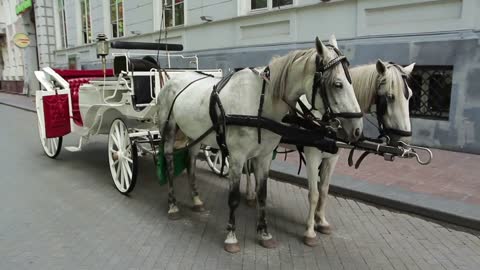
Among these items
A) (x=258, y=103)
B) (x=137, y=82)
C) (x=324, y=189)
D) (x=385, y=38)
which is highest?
(x=385, y=38)

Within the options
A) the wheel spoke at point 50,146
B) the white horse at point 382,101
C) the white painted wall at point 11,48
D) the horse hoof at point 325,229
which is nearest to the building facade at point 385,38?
the white horse at point 382,101

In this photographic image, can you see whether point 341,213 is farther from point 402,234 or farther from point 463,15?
point 463,15

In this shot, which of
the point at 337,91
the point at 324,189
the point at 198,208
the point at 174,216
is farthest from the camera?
the point at 198,208

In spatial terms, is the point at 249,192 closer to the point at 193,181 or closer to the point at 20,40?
the point at 193,181

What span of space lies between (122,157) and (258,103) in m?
2.58

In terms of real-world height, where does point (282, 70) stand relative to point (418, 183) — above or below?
above

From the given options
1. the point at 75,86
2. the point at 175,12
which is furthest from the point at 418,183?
the point at 175,12

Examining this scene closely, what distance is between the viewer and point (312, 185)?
12.3 ft

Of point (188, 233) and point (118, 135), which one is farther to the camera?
point (118, 135)

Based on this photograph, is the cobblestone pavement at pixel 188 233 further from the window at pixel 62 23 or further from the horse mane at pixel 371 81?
the window at pixel 62 23

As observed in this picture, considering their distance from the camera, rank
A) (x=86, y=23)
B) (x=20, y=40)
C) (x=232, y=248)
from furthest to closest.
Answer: (x=20, y=40), (x=86, y=23), (x=232, y=248)

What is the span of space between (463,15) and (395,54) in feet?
4.11

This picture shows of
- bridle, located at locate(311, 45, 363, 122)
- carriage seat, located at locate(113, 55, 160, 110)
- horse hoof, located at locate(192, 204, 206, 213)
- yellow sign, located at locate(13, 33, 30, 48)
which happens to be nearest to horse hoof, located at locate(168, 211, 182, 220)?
horse hoof, located at locate(192, 204, 206, 213)

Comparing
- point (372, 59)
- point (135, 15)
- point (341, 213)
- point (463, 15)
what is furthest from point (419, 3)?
point (135, 15)
